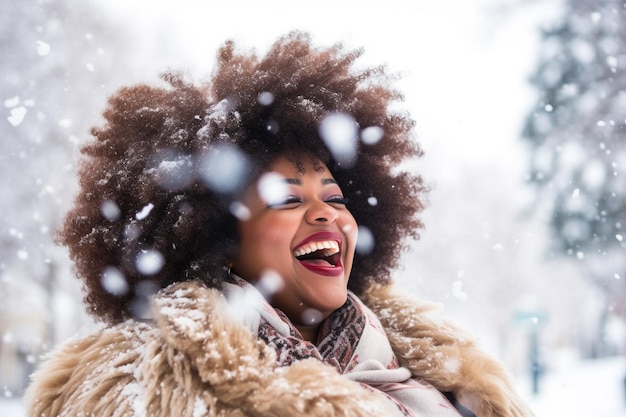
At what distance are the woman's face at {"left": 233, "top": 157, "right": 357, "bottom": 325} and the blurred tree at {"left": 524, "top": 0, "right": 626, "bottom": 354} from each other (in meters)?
9.02

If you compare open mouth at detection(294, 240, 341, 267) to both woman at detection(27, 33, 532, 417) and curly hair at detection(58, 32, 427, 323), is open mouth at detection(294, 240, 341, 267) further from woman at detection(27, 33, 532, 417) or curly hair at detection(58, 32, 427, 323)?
curly hair at detection(58, 32, 427, 323)

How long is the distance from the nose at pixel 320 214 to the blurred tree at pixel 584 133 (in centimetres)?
904

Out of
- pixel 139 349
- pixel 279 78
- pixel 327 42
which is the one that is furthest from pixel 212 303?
pixel 327 42

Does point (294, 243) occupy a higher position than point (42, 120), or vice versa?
point (42, 120)

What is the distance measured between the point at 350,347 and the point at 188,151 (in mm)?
845

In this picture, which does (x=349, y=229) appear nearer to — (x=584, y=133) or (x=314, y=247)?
(x=314, y=247)

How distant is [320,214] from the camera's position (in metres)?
2.02

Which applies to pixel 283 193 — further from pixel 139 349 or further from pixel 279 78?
pixel 139 349

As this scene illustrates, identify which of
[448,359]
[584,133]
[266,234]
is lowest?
[448,359]

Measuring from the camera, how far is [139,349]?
1.70 m

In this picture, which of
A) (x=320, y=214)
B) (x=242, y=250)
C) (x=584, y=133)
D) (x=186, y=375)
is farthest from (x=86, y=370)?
(x=584, y=133)

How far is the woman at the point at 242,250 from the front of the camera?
5.56ft

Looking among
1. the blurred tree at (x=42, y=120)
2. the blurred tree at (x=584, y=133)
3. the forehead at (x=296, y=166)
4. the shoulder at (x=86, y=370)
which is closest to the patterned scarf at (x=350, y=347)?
the shoulder at (x=86, y=370)

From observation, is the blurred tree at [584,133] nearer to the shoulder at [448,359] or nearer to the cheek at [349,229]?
the shoulder at [448,359]
